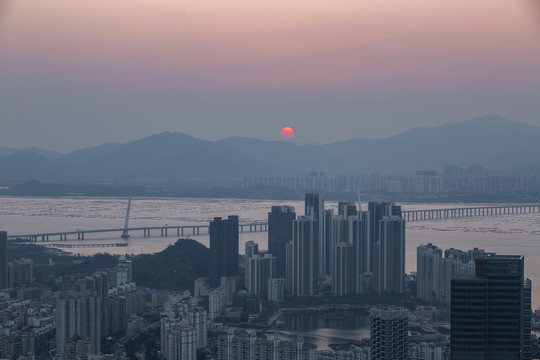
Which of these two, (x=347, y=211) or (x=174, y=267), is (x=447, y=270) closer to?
(x=347, y=211)

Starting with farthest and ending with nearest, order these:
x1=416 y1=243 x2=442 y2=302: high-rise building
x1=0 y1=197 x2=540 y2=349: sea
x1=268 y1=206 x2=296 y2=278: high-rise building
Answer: x1=268 y1=206 x2=296 y2=278: high-rise building → x1=0 y1=197 x2=540 y2=349: sea → x1=416 y1=243 x2=442 y2=302: high-rise building

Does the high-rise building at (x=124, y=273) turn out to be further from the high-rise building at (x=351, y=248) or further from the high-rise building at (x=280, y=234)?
the high-rise building at (x=351, y=248)

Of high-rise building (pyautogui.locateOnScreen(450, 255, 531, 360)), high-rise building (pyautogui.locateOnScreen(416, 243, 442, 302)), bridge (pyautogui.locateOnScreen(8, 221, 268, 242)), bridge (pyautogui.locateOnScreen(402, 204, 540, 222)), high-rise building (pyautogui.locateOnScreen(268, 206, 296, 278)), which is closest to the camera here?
high-rise building (pyautogui.locateOnScreen(450, 255, 531, 360))

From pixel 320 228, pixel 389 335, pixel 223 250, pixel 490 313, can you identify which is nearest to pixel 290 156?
pixel 320 228

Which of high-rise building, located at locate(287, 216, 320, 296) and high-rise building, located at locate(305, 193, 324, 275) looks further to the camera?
high-rise building, located at locate(305, 193, 324, 275)

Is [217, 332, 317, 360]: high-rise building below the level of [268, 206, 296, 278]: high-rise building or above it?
below

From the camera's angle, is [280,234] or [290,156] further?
[290,156]

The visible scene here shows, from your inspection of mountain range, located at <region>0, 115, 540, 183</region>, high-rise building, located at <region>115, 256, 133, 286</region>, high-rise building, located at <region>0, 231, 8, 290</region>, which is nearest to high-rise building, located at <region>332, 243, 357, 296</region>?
high-rise building, located at <region>115, 256, 133, 286</region>

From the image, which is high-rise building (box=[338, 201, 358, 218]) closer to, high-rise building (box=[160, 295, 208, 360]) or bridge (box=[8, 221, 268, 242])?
bridge (box=[8, 221, 268, 242])
